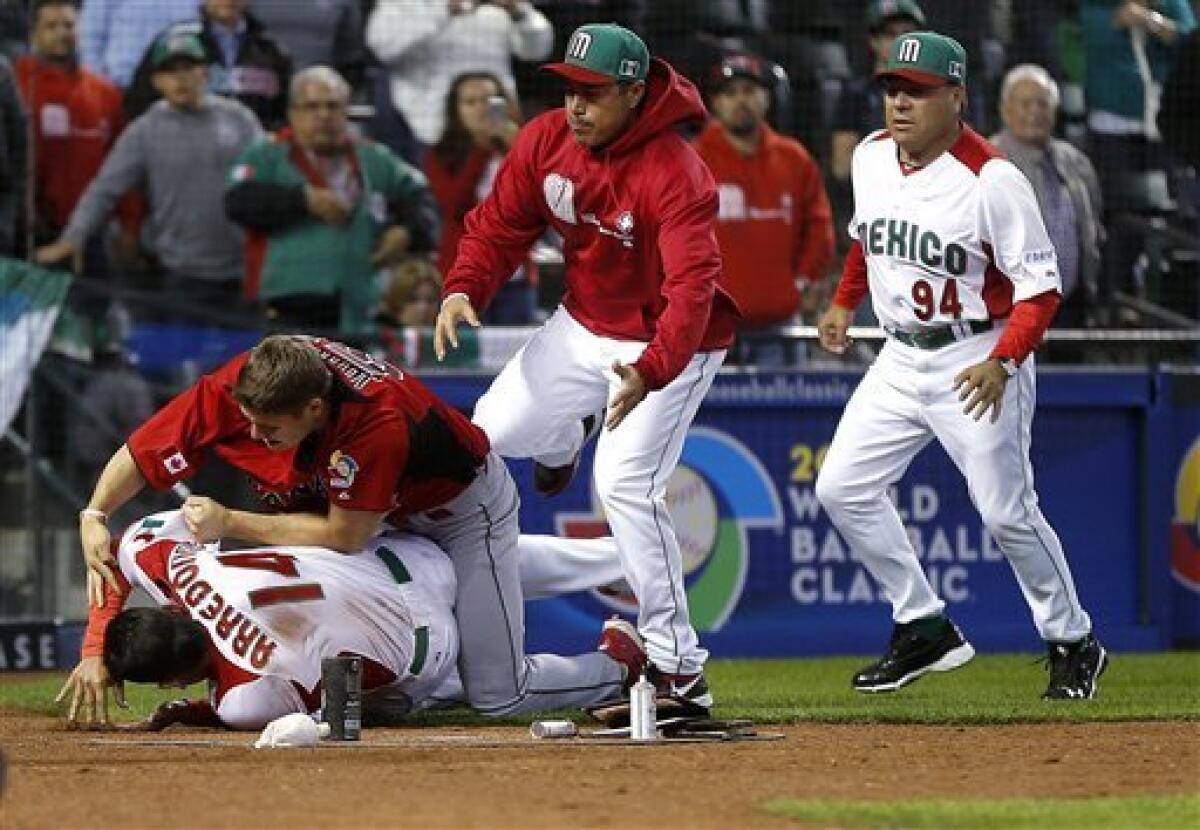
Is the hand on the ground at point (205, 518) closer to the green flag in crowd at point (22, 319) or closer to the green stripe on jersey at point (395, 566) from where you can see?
the green stripe on jersey at point (395, 566)

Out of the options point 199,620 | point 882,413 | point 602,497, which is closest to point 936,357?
point 882,413

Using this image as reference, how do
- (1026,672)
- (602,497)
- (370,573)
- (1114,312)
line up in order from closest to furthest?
1. (370,573)
2. (602,497)
3. (1026,672)
4. (1114,312)

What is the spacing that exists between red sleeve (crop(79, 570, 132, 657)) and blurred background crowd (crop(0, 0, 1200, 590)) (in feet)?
13.6

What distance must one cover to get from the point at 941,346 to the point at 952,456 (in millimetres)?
454

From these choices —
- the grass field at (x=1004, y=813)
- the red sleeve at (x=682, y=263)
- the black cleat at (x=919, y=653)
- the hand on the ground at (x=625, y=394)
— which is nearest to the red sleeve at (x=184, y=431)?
the hand on the ground at (x=625, y=394)

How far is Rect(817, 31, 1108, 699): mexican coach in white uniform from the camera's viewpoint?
9812mm

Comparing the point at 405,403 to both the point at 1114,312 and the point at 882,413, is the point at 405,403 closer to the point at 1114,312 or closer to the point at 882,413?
the point at 882,413

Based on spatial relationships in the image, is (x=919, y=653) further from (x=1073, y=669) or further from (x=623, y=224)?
(x=623, y=224)

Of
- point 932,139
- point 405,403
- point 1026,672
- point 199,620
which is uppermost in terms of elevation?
point 932,139

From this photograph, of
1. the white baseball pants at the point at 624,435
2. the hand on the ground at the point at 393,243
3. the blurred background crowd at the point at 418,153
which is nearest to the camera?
the white baseball pants at the point at 624,435

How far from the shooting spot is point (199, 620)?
8.24 metres

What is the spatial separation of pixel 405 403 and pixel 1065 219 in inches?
230

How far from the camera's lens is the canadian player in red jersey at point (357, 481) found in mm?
7969

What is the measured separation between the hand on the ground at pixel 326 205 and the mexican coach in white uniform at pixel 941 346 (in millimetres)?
3226
